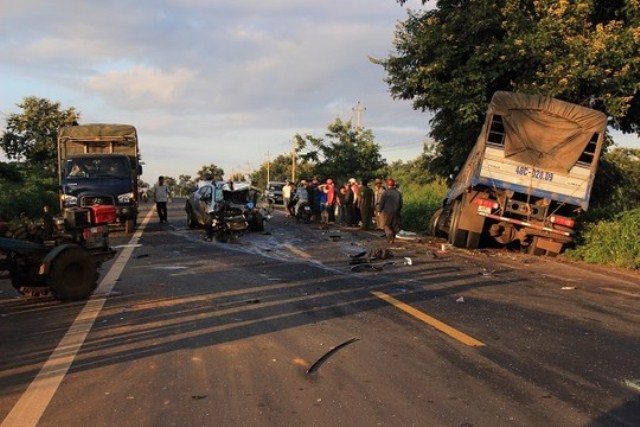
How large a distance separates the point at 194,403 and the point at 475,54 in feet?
49.4

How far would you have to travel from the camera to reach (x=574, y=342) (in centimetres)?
608

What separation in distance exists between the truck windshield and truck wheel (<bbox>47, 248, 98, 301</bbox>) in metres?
10.5

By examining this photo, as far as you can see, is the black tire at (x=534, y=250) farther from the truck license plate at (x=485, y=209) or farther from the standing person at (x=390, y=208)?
the standing person at (x=390, y=208)

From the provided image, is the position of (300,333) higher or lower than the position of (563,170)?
lower

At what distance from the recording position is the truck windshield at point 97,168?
58.1 ft

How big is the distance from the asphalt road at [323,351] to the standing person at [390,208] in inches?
229

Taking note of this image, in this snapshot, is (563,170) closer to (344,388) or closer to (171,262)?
(171,262)

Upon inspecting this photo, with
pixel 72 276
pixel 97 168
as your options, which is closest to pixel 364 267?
pixel 72 276

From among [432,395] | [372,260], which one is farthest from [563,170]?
[432,395]

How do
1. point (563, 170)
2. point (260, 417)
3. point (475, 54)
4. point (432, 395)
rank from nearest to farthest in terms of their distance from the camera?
point (260, 417) → point (432, 395) → point (563, 170) → point (475, 54)

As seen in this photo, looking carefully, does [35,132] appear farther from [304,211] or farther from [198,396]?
[198,396]

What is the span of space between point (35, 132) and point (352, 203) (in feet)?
99.1

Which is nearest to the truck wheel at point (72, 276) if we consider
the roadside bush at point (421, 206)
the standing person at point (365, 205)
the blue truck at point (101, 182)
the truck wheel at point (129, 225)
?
the blue truck at point (101, 182)

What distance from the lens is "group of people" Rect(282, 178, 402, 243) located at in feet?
53.6
